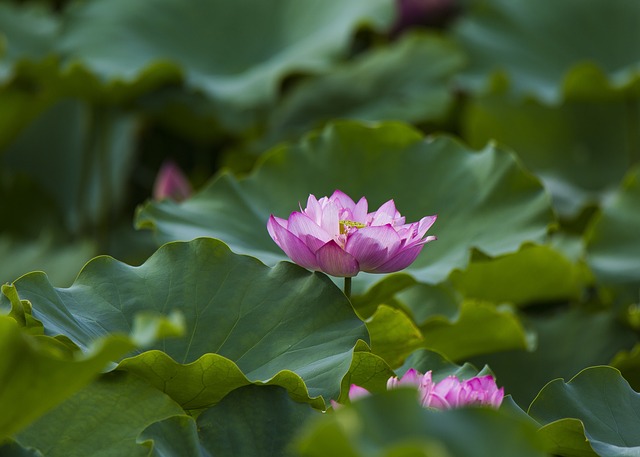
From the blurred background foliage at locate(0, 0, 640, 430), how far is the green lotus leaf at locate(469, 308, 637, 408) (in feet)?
0.31

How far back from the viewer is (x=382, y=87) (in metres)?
2.04

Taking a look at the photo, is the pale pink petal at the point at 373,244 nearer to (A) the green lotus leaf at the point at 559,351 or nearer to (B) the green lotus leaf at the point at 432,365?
(B) the green lotus leaf at the point at 432,365

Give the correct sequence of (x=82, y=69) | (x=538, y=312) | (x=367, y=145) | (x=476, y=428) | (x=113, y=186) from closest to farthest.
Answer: (x=476, y=428) → (x=367, y=145) → (x=538, y=312) → (x=82, y=69) → (x=113, y=186)

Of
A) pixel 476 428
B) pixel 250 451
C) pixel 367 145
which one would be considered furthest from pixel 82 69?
pixel 476 428

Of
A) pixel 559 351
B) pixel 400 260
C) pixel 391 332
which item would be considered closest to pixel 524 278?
pixel 559 351

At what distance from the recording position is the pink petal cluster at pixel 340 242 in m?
0.93

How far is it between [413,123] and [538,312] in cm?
52

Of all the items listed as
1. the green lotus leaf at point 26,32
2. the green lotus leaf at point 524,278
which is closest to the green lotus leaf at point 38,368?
the green lotus leaf at point 524,278

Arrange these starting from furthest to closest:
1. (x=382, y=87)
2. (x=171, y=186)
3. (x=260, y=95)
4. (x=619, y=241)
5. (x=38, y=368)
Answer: (x=382, y=87) < (x=260, y=95) < (x=171, y=186) < (x=619, y=241) < (x=38, y=368)

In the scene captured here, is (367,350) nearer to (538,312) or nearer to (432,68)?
(538,312)

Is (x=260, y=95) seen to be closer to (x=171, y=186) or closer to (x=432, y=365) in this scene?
(x=171, y=186)

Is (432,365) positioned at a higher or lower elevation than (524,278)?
higher

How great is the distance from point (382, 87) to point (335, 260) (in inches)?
45.1

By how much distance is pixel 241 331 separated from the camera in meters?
0.96
